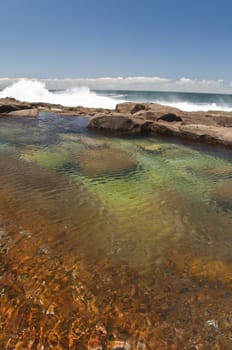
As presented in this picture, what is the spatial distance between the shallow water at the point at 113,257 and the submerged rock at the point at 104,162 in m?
0.14

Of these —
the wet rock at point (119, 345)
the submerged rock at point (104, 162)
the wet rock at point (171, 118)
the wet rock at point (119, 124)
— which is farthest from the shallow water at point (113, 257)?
the wet rock at point (171, 118)

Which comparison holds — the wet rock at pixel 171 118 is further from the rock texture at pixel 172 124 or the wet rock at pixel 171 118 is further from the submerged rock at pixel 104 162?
the submerged rock at pixel 104 162

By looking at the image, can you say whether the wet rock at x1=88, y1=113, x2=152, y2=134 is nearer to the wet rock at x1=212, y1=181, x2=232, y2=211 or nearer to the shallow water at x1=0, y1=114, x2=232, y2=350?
the shallow water at x1=0, y1=114, x2=232, y2=350

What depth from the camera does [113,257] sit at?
6070mm

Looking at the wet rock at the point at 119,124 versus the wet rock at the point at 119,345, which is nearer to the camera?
the wet rock at the point at 119,345

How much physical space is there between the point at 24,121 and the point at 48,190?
1663cm

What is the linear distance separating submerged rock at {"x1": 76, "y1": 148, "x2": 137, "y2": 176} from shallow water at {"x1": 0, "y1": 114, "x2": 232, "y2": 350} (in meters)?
0.14

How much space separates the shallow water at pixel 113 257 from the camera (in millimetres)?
4316

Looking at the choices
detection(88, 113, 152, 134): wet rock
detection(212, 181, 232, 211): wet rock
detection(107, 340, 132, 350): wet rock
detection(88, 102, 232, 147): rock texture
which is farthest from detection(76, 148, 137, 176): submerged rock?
detection(107, 340, 132, 350): wet rock

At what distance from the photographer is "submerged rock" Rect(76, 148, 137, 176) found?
12.0 meters

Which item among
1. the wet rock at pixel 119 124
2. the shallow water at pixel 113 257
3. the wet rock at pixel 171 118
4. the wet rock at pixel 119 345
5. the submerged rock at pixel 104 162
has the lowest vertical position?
the wet rock at pixel 119 345

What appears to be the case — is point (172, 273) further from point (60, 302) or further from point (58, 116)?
point (58, 116)

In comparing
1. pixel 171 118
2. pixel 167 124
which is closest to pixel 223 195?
pixel 167 124

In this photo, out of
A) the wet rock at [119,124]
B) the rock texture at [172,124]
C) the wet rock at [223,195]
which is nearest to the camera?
the wet rock at [223,195]
